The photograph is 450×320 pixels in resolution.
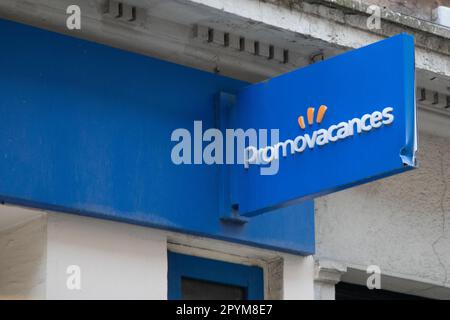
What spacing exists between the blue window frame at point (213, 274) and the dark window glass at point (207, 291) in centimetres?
3

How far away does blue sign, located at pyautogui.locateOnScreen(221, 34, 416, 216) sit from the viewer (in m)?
9.72

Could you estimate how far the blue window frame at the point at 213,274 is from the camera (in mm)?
10578

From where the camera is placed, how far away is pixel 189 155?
1058 centimetres

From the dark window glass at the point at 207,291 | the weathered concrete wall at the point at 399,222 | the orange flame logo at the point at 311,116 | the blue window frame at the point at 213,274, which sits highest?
the orange flame logo at the point at 311,116

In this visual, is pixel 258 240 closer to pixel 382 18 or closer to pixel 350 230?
pixel 350 230

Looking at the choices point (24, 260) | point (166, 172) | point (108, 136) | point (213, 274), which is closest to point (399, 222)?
point (213, 274)

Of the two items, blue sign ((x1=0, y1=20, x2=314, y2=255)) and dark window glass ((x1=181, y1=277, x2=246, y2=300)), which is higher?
blue sign ((x1=0, y1=20, x2=314, y2=255))

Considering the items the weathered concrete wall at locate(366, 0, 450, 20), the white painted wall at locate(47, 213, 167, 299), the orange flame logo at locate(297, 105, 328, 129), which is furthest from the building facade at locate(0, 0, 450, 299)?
the orange flame logo at locate(297, 105, 328, 129)

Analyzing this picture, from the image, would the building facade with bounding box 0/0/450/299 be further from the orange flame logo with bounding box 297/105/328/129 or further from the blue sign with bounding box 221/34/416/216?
the orange flame logo with bounding box 297/105/328/129

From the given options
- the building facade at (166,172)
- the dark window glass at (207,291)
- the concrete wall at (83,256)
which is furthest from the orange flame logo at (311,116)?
the dark window glass at (207,291)

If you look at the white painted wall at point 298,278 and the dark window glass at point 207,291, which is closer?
the dark window glass at point 207,291

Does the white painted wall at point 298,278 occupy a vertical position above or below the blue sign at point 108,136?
below

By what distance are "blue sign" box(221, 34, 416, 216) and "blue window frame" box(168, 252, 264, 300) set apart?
510mm

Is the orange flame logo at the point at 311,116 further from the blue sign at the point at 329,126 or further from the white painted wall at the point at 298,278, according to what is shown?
the white painted wall at the point at 298,278
